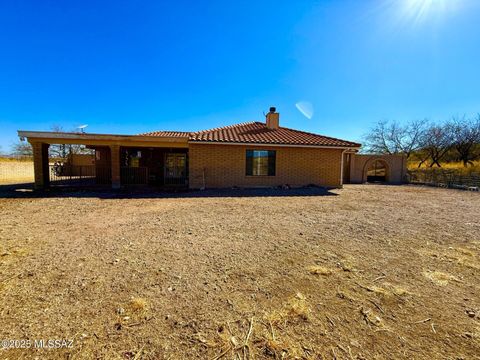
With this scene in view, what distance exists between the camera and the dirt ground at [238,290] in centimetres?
193

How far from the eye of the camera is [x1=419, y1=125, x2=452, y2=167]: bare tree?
30.0 metres

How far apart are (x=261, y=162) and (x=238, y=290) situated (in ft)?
33.6

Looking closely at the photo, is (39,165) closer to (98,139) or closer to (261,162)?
(98,139)

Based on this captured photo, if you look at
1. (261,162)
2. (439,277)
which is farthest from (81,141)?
(439,277)

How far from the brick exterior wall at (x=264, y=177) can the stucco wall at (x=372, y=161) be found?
21.8 feet

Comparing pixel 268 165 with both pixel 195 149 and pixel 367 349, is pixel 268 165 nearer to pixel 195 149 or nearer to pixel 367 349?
pixel 195 149

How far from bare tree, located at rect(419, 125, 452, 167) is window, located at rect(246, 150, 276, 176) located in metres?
30.7

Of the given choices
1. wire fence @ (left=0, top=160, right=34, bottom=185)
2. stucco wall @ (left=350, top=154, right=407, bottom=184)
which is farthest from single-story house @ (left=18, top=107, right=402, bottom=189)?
wire fence @ (left=0, top=160, right=34, bottom=185)

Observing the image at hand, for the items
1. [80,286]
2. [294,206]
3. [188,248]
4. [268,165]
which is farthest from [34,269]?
[268,165]

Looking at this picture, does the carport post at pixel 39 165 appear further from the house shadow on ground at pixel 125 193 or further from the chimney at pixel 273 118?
the chimney at pixel 273 118

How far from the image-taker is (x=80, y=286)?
2.73 metres

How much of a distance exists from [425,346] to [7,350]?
11.6 ft

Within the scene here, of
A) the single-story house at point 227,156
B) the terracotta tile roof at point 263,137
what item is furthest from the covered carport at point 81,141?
the terracotta tile roof at point 263,137

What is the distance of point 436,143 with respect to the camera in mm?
30609
